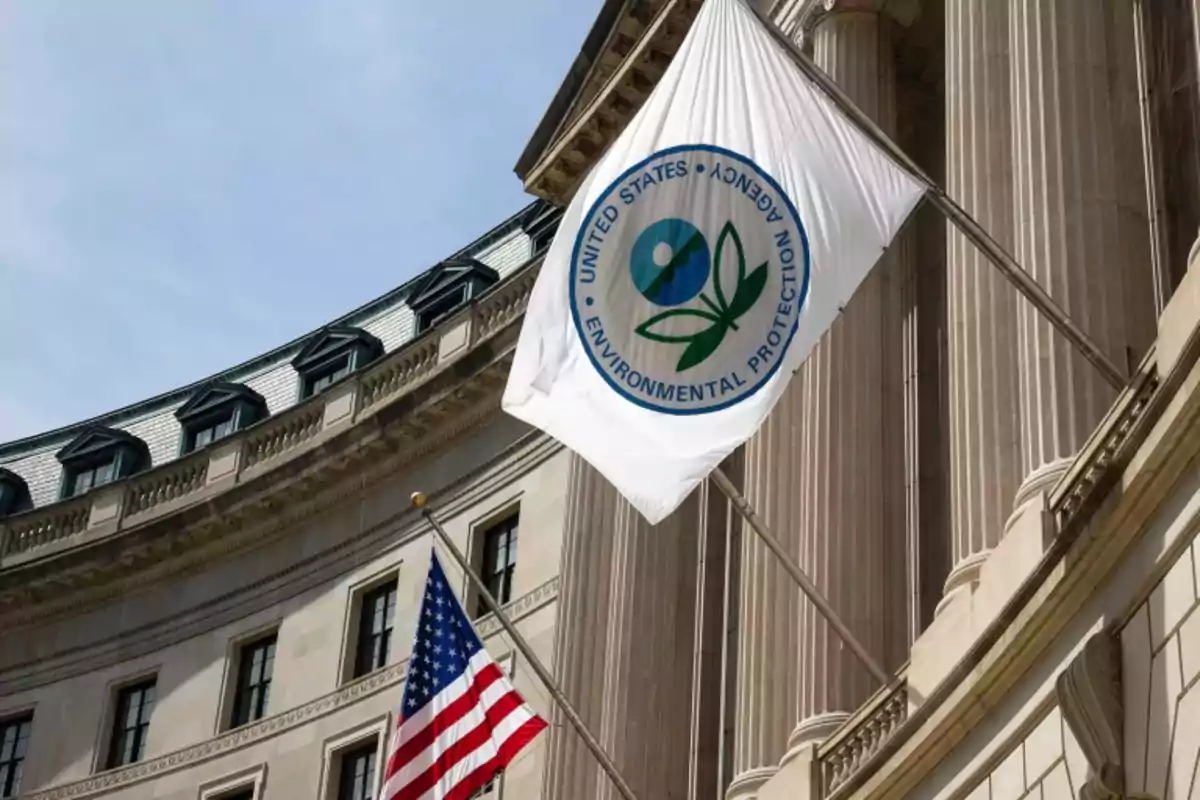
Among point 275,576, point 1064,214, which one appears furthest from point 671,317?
point 275,576

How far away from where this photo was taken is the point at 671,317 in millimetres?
19500

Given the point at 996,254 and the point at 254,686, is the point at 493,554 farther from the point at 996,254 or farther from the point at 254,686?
the point at 996,254

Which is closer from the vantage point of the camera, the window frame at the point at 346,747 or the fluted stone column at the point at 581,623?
the fluted stone column at the point at 581,623

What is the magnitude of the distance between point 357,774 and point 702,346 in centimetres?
2287

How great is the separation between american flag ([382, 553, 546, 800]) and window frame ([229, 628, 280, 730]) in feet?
57.5

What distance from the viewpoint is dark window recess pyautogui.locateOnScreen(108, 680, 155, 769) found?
150 ft

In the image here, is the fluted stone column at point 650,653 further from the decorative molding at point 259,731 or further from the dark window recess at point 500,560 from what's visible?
the dark window recess at point 500,560

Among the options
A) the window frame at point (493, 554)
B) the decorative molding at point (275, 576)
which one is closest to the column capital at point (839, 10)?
the decorative molding at point (275, 576)

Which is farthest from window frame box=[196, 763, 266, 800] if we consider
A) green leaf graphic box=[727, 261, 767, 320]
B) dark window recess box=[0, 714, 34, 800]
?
green leaf graphic box=[727, 261, 767, 320]

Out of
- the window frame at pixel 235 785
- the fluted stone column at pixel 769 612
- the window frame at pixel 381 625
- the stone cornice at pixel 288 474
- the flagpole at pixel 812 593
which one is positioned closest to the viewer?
the flagpole at pixel 812 593

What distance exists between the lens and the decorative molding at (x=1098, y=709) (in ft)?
52.7

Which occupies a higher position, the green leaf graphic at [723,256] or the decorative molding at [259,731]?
the decorative molding at [259,731]

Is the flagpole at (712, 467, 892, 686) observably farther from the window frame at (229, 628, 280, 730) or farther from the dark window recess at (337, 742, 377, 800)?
the window frame at (229, 628, 280, 730)

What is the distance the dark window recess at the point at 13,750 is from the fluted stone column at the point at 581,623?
64.0 ft
